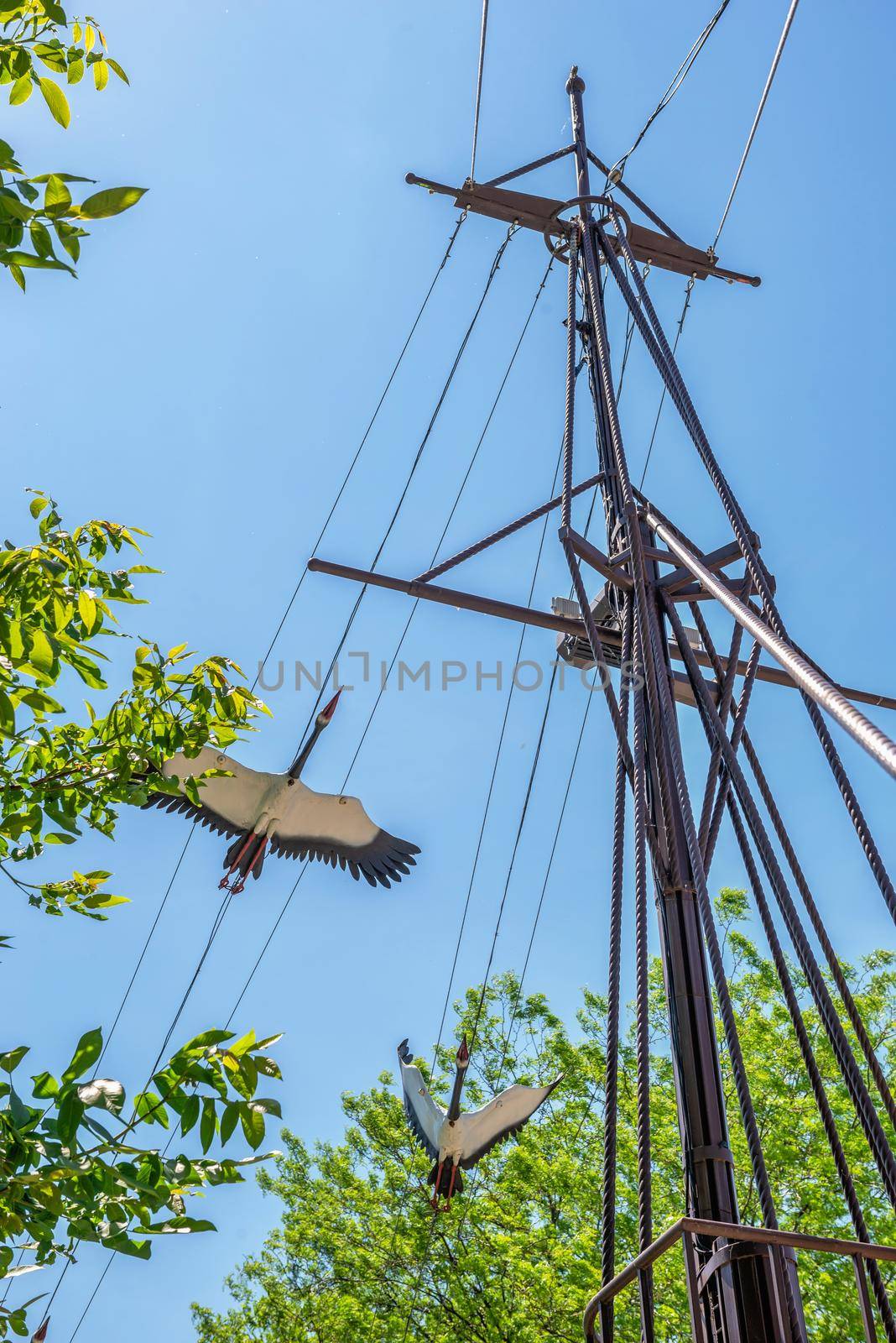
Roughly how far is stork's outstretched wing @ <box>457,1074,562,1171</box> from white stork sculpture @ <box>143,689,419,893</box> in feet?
5.79

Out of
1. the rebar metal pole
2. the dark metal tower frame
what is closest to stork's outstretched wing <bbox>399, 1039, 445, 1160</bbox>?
the dark metal tower frame

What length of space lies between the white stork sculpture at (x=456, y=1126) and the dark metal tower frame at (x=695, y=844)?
11.2 ft

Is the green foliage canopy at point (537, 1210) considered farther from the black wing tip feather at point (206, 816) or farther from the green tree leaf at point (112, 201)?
the green tree leaf at point (112, 201)

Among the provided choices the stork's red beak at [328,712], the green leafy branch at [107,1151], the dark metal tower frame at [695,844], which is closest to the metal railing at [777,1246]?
the dark metal tower frame at [695,844]

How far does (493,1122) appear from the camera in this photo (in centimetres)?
750

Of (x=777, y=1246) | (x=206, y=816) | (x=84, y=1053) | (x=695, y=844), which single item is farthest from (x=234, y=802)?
(x=84, y=1053)

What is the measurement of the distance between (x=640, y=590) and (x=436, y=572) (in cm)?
177

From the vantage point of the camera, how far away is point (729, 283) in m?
9.19

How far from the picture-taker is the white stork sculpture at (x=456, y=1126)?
7.28m

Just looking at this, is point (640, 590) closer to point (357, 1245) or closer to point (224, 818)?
point (224, 818)

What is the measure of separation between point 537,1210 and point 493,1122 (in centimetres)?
416

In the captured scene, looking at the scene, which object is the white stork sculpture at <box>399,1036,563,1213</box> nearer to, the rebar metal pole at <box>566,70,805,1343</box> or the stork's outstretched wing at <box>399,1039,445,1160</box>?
the stork's outstretched wing at <box>399,1039,445,1160</box>

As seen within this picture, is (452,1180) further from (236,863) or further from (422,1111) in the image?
(236,863)

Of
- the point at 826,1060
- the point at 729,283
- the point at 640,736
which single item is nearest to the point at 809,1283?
the point at 826,1060
